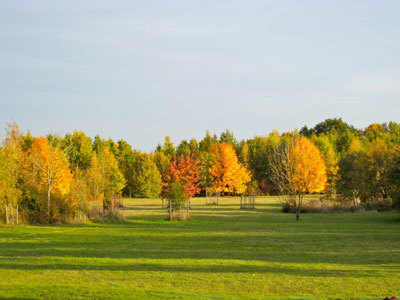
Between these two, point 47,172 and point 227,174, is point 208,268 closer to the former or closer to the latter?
point 47,172

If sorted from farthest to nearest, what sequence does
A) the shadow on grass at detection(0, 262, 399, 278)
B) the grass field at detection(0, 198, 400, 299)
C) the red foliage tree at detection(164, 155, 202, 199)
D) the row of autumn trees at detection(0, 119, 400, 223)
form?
the red foliage tree at detection(164, 155, 202, 199) → the row of autumn trees at detection(0, 119, 400, 223) → the shadow on grass at detection(0, 262, 399, 278) → the grass field at detection(0, 198, 400, 299)

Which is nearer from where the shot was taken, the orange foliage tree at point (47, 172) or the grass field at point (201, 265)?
the grass field at point (201, 265)

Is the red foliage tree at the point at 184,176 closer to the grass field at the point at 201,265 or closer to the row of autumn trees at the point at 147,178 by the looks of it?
the row of autumn trees at the point at 147,178

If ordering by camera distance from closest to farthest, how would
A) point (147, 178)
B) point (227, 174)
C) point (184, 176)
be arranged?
point (184, 176) < point (227, 174) < point (147, 178)

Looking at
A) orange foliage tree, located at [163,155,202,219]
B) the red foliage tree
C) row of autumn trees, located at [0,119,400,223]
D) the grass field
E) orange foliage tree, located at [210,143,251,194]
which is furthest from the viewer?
orange foliage tree, located at [210,143,251,194]

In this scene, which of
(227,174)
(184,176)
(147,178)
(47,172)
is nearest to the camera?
(47,172)

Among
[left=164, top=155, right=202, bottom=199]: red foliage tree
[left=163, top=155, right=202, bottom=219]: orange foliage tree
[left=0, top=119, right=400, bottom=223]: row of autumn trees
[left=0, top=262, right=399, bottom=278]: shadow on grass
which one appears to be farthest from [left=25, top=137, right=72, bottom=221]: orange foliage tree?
[left=0, top=262, right=399, bottom=278]: shadow on grass

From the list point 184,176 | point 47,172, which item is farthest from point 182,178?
point 47,172

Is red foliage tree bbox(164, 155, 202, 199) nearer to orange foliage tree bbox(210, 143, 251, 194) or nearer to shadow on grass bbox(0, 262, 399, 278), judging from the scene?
shadow on grass bbox(0, 262, 399, 278)

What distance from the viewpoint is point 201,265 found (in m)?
14.1

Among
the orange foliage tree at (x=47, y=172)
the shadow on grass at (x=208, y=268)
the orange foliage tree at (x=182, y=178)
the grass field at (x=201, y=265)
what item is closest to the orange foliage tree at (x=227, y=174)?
the orange foliage tree at (x=182, y=178)

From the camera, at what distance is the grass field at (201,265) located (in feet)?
34.3

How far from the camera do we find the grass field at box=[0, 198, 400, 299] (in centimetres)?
1045

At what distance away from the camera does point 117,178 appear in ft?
208
